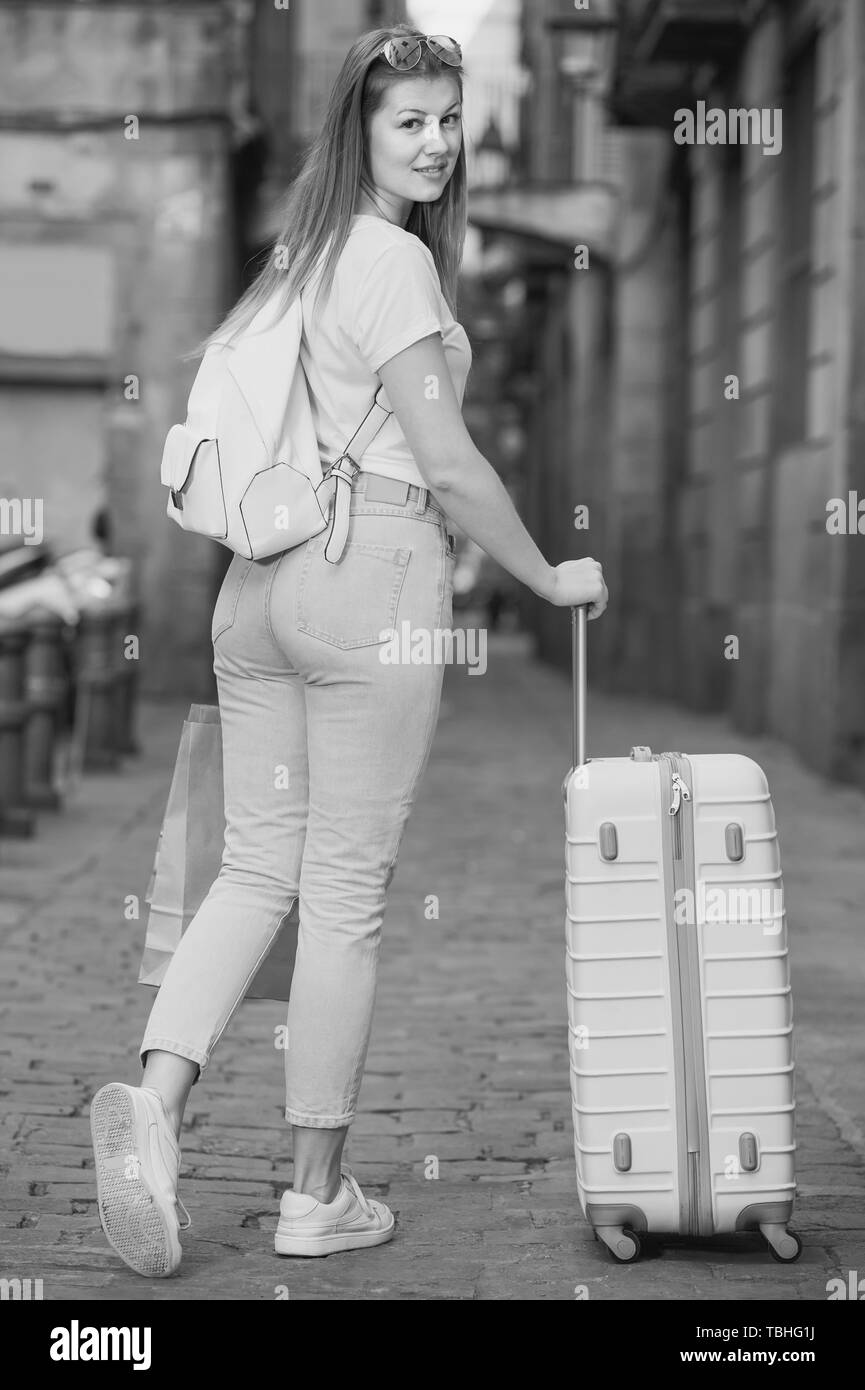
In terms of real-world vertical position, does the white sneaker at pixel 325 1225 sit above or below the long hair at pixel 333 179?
below

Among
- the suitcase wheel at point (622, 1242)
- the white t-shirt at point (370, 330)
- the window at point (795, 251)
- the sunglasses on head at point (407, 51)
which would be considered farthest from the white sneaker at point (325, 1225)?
the window at point (795, 251)

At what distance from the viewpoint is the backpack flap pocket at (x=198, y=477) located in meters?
3.21

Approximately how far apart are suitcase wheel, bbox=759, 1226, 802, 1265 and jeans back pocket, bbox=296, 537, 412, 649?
1.10 metres

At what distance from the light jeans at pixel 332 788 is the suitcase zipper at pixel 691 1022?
41 cm

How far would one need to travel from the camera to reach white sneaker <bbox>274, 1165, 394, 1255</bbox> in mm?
3234

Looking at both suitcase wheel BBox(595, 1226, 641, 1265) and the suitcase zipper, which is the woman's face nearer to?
the suitcase zipper

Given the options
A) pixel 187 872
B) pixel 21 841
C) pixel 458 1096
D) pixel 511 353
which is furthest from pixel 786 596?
pixel 511 353

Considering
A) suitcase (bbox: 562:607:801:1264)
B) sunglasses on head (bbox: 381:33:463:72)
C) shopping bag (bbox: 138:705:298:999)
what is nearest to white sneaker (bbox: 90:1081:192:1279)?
shopping bag (bbox: 138:705:298:999)

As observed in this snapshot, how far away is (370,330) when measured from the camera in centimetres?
312

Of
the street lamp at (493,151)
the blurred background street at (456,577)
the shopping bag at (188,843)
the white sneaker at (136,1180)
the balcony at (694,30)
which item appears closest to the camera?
the white sneaker at (136,1180)

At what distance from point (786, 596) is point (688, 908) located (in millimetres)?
9055

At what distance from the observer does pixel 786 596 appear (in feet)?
39.6

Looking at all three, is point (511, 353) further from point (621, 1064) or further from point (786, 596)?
point (621, 1064)

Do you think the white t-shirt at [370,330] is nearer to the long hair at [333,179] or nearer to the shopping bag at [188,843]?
the long hair at [333,179]
